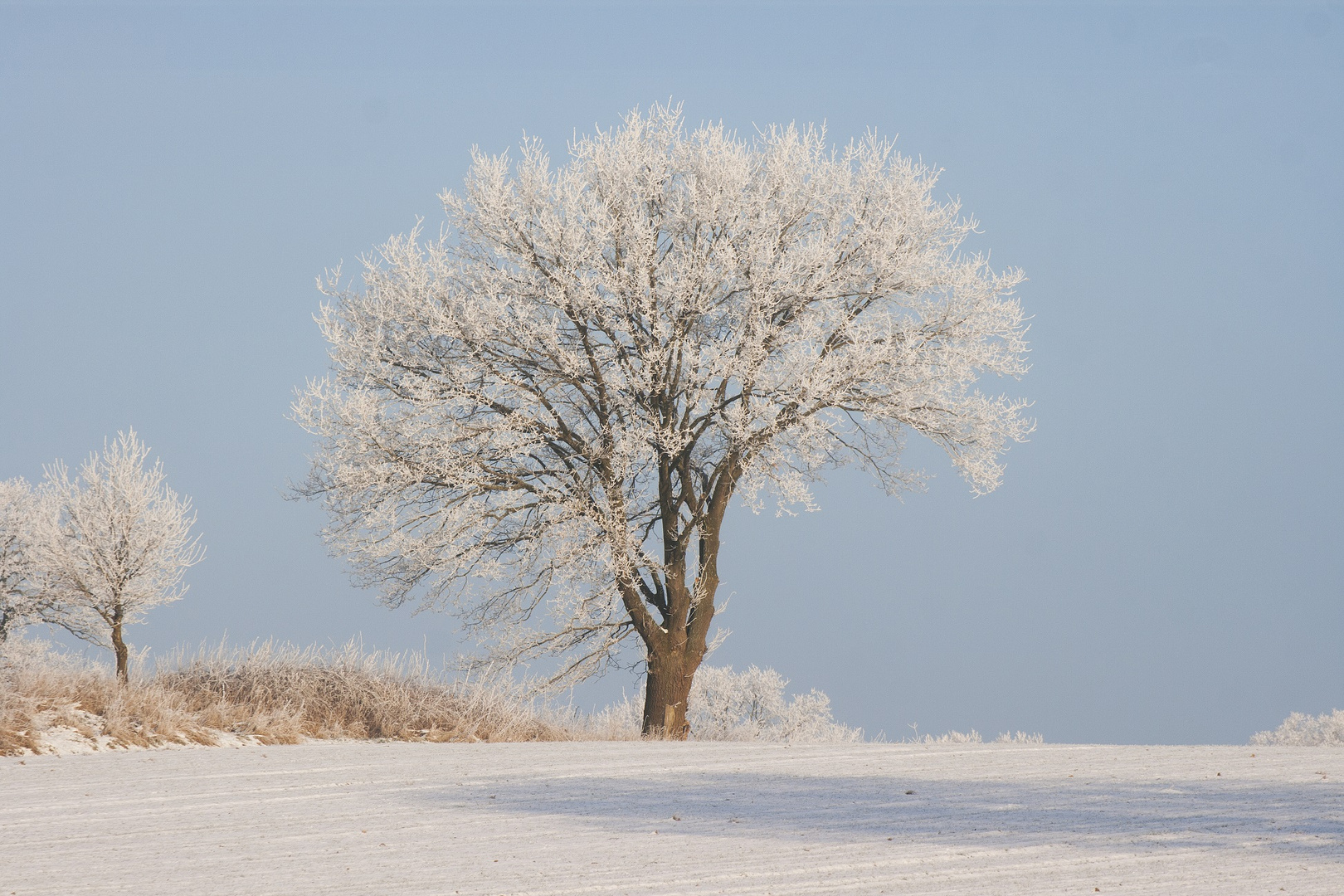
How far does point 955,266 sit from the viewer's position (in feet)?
57.2

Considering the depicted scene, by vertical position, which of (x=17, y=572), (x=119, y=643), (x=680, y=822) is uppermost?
(x=17, y=572)

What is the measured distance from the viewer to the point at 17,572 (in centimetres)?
2872

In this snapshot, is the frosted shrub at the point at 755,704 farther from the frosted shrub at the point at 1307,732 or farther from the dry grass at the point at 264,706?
the dry grass at the point at 264,706

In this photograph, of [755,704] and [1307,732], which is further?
[755,704]

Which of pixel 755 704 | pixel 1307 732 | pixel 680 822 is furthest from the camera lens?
pixel 755 704

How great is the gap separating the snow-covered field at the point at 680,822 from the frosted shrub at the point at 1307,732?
1676 cm

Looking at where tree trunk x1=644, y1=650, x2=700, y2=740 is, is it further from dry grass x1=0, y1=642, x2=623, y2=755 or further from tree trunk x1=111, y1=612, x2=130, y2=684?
tree trunk x1=111, y1=612, x2=130, y2=684

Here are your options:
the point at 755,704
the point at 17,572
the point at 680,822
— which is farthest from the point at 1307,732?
the point at 17,572

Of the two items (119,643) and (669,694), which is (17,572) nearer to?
(119,643)

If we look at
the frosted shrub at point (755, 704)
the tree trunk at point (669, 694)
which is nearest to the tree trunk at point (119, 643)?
the tree trunk at point (669, 694)

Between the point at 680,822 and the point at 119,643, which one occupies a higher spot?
the point at 119,643

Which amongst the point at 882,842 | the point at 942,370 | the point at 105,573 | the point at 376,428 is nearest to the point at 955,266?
the point at 942,370

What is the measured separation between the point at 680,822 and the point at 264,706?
8860mm

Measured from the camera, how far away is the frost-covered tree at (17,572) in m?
28.4
